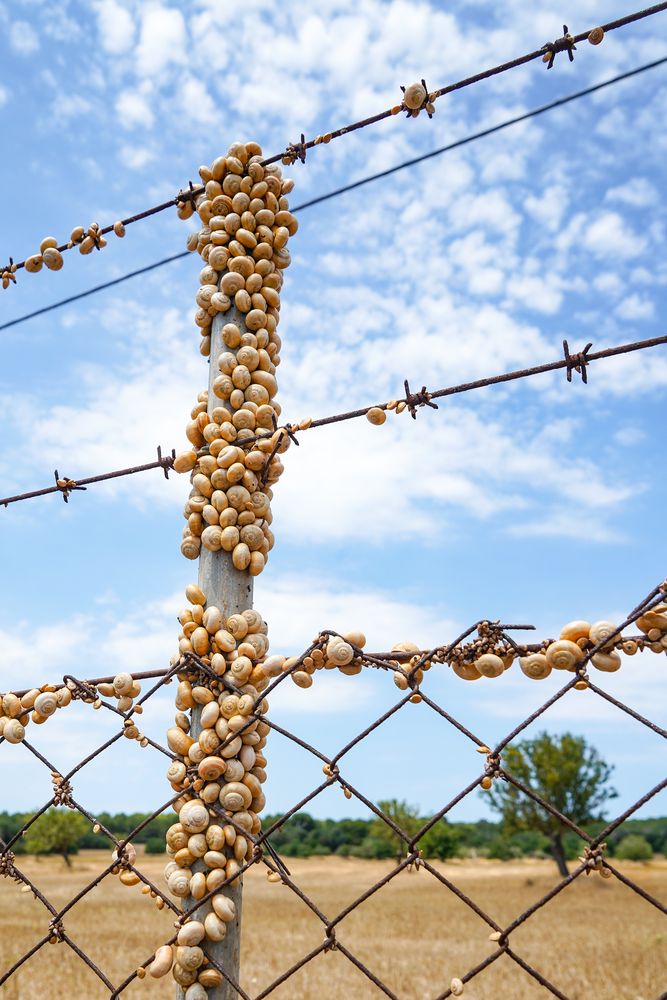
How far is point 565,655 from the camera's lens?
4.80ft

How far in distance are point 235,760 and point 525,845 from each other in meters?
32.8

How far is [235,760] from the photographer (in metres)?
1.79

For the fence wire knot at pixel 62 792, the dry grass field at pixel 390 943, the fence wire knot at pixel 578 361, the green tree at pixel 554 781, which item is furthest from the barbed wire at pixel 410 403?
the green tree at pixel 554 781

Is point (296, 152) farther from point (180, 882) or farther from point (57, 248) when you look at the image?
point (180, 882)

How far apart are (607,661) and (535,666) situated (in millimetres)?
125

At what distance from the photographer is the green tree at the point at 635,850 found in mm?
24562

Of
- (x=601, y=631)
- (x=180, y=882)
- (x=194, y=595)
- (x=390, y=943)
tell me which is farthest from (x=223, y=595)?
(x=390, y=943)

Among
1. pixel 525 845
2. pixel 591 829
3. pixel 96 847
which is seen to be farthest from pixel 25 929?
pixel 96 847

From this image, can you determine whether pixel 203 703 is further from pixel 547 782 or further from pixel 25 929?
pixel 547 782

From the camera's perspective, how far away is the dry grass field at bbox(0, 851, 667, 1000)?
7.67m

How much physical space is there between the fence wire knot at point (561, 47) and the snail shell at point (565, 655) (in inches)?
55.5

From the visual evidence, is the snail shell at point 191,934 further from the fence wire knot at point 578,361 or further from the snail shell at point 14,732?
the fence wire knot at point 578,361

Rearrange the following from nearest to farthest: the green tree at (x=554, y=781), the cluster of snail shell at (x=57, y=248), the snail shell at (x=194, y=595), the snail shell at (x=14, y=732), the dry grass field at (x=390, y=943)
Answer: the snail shell at (x=194, y=595), the snail shell at (x=14, y=732), the cluster of snail shell at (x=57, y=248), the dry grass field at (x=390, y=943), the green tree at (x=554, y=781)

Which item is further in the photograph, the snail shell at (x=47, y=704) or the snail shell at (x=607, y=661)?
the snail shell at (x=47, y=704)
